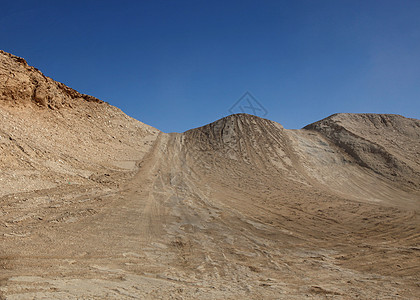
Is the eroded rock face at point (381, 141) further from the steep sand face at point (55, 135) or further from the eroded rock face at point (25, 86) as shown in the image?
the eroded rock face at point (25, 86)

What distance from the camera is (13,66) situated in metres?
17.3

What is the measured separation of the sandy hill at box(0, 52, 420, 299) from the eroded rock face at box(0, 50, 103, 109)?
0.10 meters

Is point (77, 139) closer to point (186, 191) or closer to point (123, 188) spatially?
point (123, 188)

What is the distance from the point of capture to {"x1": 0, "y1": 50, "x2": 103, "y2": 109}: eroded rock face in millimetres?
15750

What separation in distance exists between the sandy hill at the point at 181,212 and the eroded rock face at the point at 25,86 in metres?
0.10

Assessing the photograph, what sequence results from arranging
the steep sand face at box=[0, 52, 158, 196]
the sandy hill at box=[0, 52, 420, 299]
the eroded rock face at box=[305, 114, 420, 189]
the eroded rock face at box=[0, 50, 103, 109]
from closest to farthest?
the sandy hill at box=[0, 52, 420, 299] → the steep sand face at box=[0, 52, 158, 196] → the eroded rock face at box=[0, 50, 103, 109] → the eroded rock face at box=[305, 114, 420, 189]

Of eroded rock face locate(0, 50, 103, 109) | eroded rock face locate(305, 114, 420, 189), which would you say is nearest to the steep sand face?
eroded rock face locate(0, 50, 103, 109)

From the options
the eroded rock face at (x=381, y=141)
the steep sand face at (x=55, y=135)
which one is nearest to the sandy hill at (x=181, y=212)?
the steep sand face at (x=55, y=135)

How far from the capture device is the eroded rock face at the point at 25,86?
A: 1575cm

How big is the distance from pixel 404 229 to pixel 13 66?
22.4 metres

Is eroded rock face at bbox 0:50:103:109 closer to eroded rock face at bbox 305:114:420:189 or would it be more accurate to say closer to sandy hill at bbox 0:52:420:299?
sandy hill at bbox 0:52:420:299

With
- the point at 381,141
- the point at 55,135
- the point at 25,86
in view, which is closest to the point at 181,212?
the point at 55,135

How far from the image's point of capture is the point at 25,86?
16828 millimetres

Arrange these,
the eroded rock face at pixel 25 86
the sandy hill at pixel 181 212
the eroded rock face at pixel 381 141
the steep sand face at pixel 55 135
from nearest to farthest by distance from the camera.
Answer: the sandy hill at pixel 181 212 < the steep sand face at pixel 55 135 < the eroded rock face at pixel 25 86 < the eroded rock face at pixel 381 141
